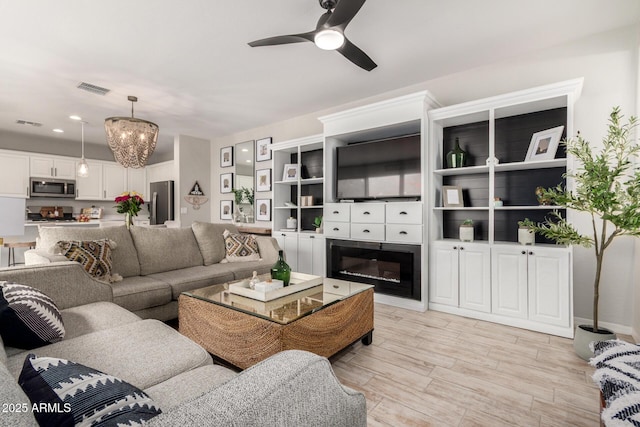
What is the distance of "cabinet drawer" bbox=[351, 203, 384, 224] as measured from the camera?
3638 millimetres

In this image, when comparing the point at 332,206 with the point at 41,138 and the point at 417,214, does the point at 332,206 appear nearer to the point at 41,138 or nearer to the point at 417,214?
the point at 417,214

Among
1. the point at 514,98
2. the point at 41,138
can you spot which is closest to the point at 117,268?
the point at 514,98

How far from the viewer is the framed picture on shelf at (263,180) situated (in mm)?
5512

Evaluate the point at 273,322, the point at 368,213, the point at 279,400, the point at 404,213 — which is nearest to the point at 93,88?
the point at 368,213

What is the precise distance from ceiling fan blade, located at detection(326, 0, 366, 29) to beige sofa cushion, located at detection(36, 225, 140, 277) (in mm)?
2659

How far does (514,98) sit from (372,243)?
2.04 meters

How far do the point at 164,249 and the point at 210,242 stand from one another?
20.5 inches

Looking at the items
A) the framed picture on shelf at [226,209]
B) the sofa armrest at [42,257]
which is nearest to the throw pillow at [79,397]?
the sofa armrest at [42,257]

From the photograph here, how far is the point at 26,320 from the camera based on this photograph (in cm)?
138

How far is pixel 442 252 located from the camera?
329 cm

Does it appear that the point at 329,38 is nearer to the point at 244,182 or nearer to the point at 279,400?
the point at 279,400

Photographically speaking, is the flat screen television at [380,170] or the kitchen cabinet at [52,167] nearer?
the flat screen television at [380,170]

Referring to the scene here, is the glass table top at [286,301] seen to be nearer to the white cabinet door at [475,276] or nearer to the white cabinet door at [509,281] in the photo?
the white cabinet door at [475,276]

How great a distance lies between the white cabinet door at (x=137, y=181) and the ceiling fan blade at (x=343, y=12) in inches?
270
